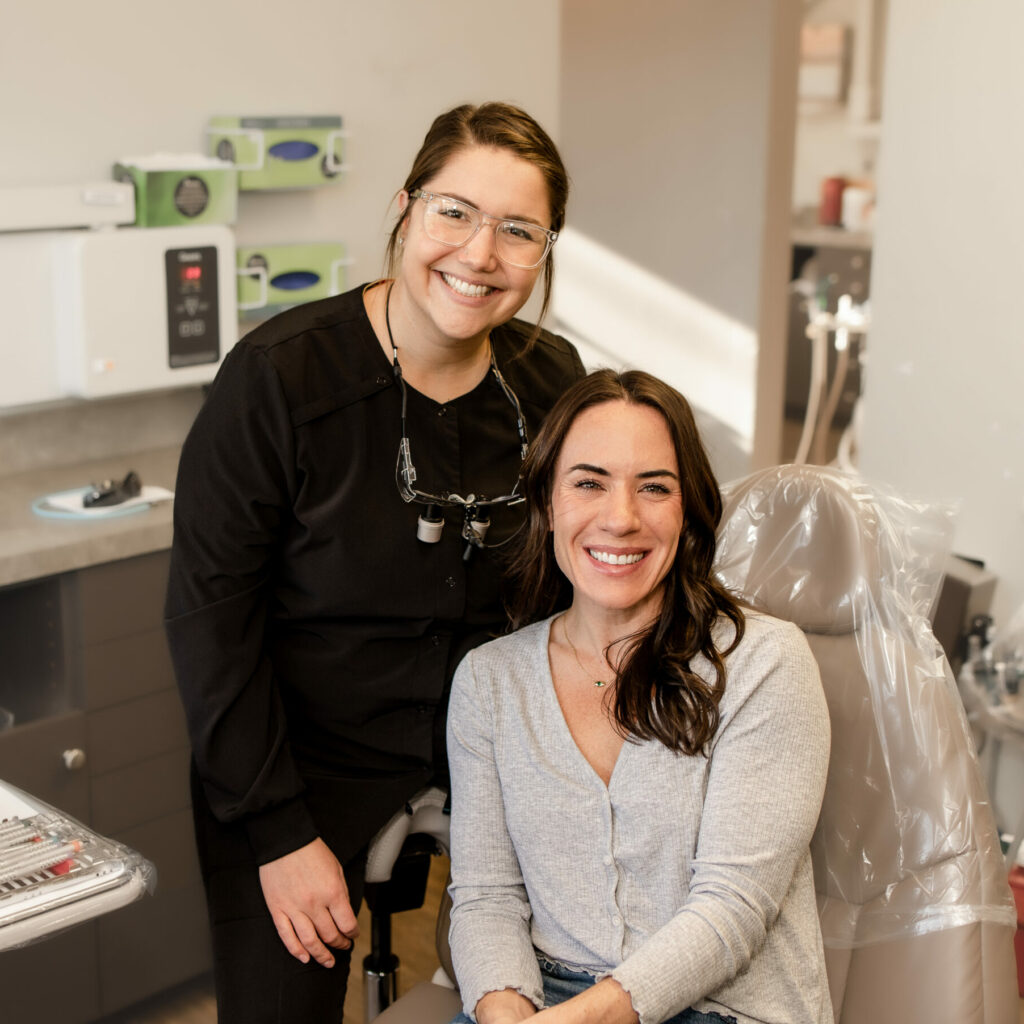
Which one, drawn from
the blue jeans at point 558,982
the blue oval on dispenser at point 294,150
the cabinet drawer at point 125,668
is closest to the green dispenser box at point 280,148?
the blue oval on dispenser at point 294,150

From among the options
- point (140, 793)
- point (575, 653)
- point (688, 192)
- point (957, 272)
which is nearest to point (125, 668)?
point (140, 793)

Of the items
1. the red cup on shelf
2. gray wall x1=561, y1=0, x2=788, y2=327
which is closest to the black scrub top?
gray wall x1=561, y1=0, x2=788, y2=327

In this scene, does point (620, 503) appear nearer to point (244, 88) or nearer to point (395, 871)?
point (395, 871)

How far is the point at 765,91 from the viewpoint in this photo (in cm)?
440

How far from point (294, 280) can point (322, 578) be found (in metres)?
1.38

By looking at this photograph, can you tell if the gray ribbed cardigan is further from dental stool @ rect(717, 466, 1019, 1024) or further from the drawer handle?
the drawer handle

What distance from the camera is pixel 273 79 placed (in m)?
2.77

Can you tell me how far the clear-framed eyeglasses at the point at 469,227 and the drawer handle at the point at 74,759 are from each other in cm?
118

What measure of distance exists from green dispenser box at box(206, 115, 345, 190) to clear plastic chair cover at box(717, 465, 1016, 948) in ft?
4.80

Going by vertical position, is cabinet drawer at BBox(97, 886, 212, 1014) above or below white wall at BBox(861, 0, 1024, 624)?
below

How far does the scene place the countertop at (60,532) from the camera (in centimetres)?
215

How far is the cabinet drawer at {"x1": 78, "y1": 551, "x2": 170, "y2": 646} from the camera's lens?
224cm

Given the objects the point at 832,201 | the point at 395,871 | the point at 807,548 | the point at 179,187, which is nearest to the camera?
the point at 807,548

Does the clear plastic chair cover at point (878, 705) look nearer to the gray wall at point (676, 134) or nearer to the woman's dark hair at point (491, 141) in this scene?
the woman's dark hair at point (491, 141)
